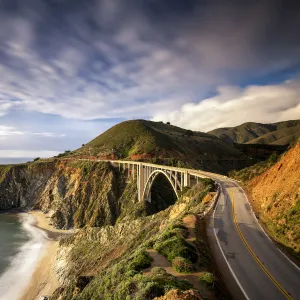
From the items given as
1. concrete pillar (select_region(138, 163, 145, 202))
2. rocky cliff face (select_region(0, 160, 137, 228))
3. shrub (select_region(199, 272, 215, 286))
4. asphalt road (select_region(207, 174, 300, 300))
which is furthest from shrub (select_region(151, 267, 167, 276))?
rocky cliff face (select_region(0, 160, 137, 228))

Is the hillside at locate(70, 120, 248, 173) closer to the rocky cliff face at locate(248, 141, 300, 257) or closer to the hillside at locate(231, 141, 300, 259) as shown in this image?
the hillside at locate(231, 141, 300, 259)

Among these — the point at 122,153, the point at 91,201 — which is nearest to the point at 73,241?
the point at 91,201

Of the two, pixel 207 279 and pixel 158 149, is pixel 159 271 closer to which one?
pixel 207 279

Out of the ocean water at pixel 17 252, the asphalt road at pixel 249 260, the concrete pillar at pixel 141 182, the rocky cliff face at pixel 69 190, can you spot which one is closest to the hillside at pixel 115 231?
the rocky cliff face at pixel 69 190

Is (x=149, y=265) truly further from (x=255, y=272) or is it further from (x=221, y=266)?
(x=255, y=272)

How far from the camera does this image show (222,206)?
25.5m

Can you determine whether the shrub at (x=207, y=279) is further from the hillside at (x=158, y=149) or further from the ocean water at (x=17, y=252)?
the hillside at (x=158, y=149)

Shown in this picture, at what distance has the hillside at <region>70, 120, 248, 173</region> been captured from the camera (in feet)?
316

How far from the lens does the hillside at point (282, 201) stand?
17.2 meters

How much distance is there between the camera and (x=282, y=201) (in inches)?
838

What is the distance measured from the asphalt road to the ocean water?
34.2 m

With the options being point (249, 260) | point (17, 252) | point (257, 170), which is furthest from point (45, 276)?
point (257, 170)

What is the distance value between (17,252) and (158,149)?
65.4 m

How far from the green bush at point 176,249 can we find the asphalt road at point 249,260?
6.40 feet
